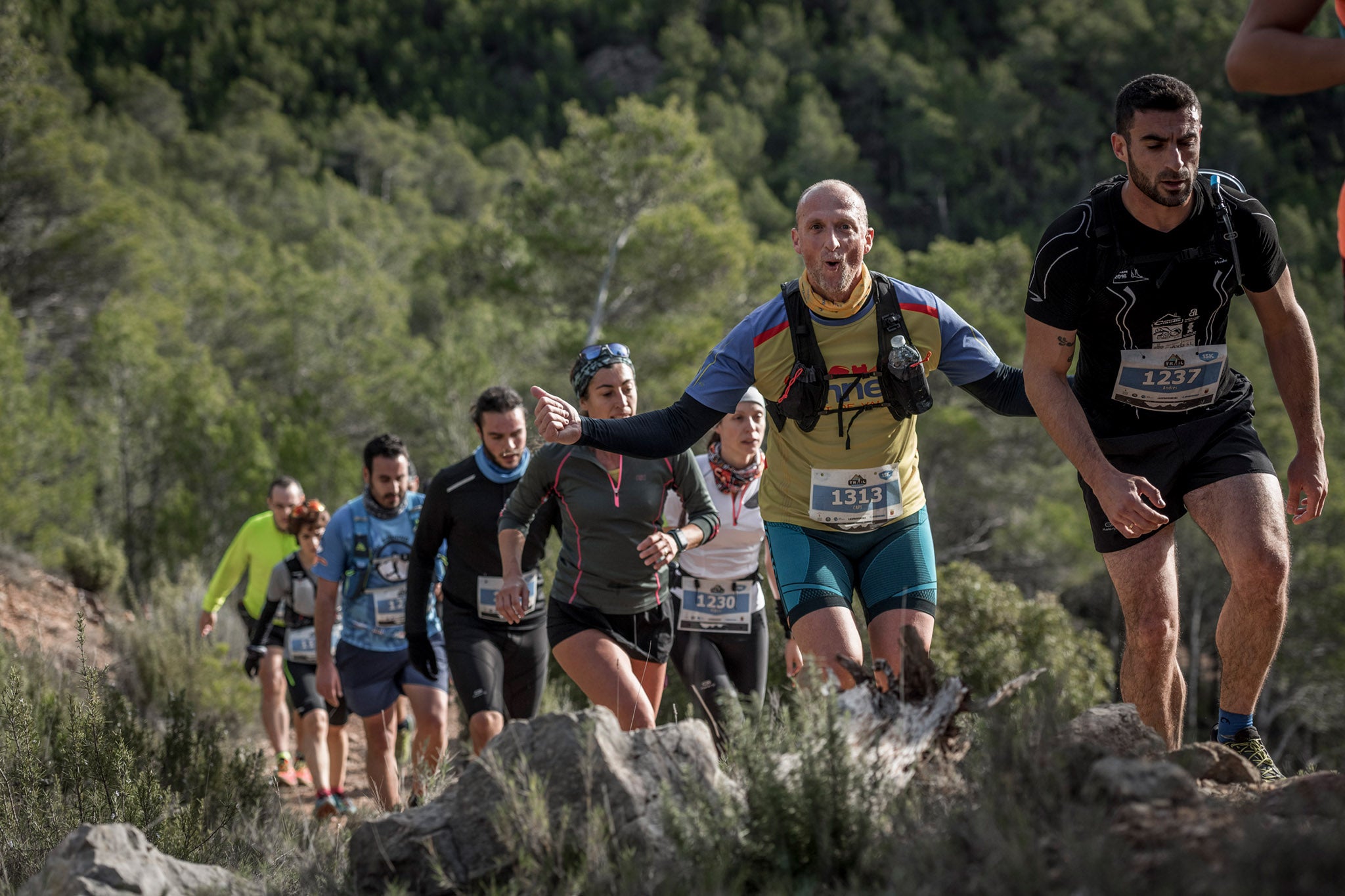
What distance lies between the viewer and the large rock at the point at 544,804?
2705 mm

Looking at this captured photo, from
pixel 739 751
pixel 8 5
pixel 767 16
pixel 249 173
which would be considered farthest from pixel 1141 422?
pixel 767 16

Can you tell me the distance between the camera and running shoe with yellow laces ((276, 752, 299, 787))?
26.4 ft

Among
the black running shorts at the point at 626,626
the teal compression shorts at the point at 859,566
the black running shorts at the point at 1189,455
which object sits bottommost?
the black running shorts at the point at 626,626

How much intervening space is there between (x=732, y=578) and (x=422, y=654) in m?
1.51

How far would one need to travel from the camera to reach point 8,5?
22.3m

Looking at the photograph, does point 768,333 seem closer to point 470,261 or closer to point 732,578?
point 732,578

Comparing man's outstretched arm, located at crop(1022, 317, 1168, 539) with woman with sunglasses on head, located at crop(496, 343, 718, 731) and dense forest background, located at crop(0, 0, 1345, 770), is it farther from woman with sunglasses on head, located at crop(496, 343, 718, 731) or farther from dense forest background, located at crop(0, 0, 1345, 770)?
dense forest background, located at crop(0, 0, 1345, 770)

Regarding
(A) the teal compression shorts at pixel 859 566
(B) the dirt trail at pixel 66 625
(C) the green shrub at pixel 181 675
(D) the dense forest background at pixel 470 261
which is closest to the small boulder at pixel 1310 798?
(A) the teal compression shorts at pixel 859 566

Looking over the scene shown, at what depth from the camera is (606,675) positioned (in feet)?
15.0

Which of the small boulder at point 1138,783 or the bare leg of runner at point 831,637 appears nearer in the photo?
the small boulder at point 1138,783

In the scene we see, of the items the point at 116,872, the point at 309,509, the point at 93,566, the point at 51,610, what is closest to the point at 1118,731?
the point at 116,872

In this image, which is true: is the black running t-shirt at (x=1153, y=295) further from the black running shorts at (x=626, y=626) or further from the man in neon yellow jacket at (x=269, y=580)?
the man in neon yellow jacket at (x=269, y=580)

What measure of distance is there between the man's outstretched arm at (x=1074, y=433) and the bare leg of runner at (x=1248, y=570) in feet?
0.57

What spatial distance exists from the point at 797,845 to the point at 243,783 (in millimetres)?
3919
